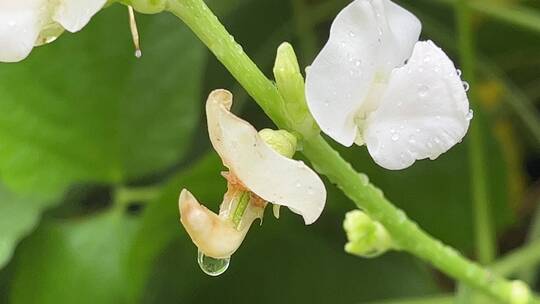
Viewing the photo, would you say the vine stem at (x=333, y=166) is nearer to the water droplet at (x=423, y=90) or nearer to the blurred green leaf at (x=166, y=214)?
the water droplet at (x=423, y=90)

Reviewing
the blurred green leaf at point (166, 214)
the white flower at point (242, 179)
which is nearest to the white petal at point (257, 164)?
the white flower at point (242, 179)

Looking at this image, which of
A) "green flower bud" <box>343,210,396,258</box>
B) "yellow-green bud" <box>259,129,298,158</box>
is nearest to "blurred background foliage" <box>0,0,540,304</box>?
"green flower bud" <box>343,210,396,258</box>

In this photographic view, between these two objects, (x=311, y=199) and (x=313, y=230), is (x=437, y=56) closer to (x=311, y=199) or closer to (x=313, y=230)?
(x=311, y=199)

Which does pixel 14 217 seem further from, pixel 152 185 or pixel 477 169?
pixel 477 169

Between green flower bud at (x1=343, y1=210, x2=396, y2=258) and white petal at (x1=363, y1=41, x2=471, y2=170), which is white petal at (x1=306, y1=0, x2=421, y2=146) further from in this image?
green flower bud at (x1=343, y1=210, x2=396, y2=258)

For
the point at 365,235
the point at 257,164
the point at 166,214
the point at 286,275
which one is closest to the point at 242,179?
the point at 257,164

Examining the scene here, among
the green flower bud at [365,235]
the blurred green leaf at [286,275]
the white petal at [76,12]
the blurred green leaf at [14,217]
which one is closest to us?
the white petal at [76,12]
